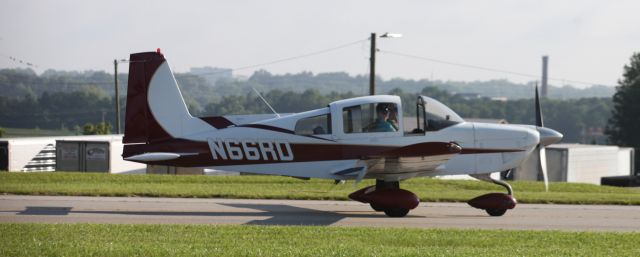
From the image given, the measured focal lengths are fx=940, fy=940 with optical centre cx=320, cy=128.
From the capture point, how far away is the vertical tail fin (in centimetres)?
1669

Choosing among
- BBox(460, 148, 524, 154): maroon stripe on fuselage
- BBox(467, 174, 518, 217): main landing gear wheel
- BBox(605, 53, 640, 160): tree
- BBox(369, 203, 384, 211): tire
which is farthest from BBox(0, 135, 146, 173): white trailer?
BBox(605, 53, 640, 160): tree

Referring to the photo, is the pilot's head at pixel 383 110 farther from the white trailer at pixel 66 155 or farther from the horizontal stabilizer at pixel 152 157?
the white trailer at pixel 66 155

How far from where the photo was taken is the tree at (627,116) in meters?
98.1

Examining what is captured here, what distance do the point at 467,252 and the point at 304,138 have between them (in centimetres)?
545

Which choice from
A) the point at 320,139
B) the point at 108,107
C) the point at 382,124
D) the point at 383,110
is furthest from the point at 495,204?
the point at 108,107

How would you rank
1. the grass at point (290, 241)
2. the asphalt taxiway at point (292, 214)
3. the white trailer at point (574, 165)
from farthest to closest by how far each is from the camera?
the white trailer at point (574, 165)
the asphalt taxiway at point (292, 214)
the grass at point (290, 241)

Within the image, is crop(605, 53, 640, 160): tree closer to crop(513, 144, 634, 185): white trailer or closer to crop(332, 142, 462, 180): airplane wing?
crop(513, 144, 634, 185): white trailer

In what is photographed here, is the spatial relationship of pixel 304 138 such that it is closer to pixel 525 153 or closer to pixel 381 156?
pixel 381 156

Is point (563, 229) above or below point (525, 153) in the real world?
below

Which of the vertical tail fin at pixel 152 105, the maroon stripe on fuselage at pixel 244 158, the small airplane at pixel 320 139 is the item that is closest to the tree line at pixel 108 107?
the small airplane at pixel 320 139

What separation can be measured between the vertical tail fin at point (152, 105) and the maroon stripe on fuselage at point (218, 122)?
227 millimetres

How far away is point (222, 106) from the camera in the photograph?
78062 mm

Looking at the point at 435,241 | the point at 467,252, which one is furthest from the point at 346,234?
the point at 467,252

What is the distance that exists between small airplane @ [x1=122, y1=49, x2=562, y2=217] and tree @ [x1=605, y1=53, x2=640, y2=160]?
84.1m
